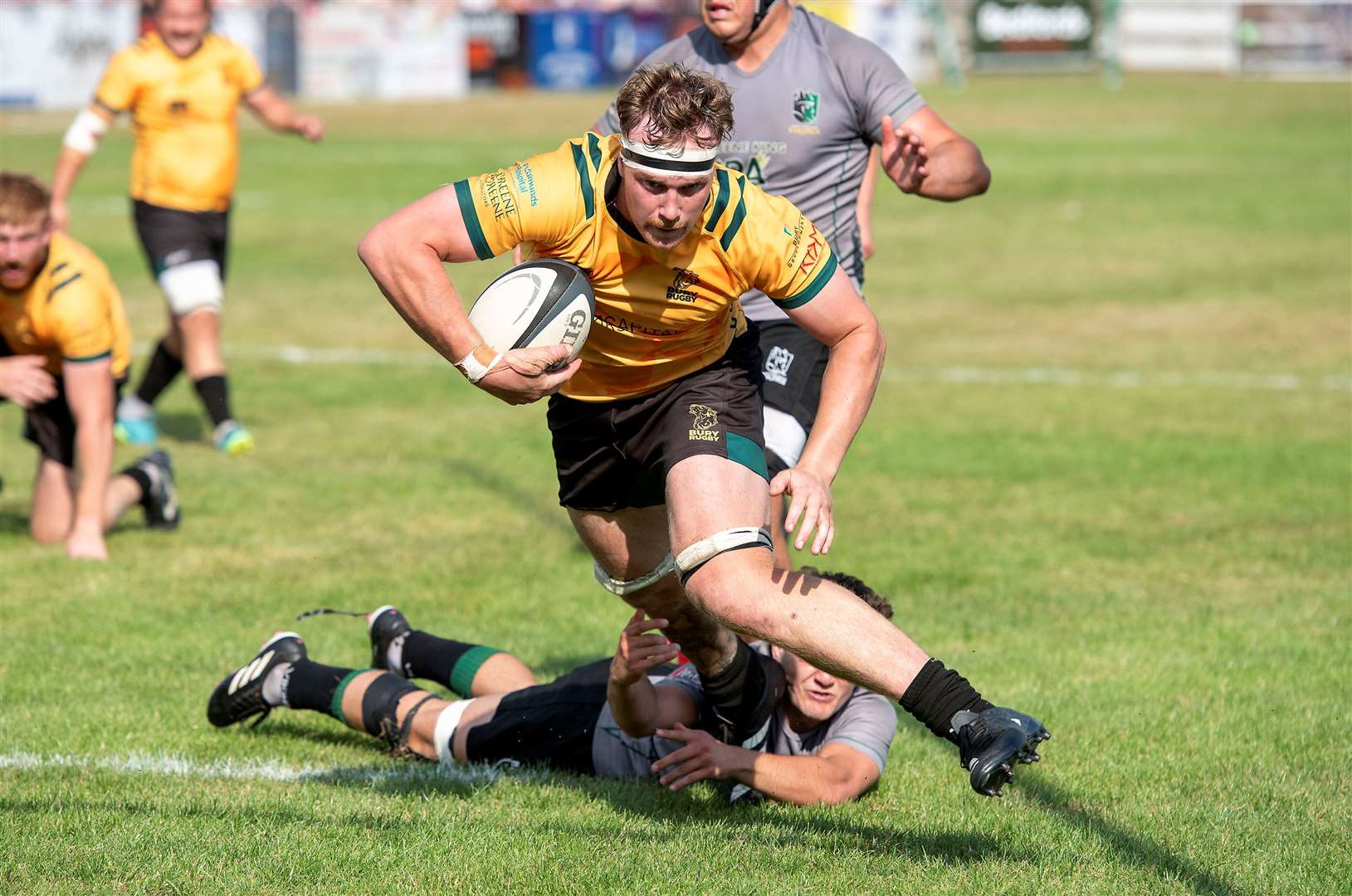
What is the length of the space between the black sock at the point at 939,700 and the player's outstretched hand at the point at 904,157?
221 cm

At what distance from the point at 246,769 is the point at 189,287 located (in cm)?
634

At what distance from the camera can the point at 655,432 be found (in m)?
5.34

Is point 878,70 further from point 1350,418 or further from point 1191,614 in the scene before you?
point 1350,418

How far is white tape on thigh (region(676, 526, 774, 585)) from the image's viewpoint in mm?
4812

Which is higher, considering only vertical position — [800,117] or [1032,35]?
[800,117]

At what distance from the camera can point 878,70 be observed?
23.3ft

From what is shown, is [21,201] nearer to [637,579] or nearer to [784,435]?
[784,435]

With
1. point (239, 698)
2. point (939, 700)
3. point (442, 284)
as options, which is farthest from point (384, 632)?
point (939, 700)

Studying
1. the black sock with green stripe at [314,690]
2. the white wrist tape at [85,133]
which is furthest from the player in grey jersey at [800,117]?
the white wrist tape at [85,133]

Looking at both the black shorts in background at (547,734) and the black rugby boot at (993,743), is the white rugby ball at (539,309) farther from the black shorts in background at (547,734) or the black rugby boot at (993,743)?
the black rugby boot at (993,743)

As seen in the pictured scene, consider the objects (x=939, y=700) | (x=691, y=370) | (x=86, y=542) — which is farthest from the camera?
(x=86, y=542)

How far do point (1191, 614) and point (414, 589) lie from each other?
3734 millimetres

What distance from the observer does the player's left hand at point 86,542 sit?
8602 millimetres

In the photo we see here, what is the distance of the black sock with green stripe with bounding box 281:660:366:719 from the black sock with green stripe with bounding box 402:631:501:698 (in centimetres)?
37
